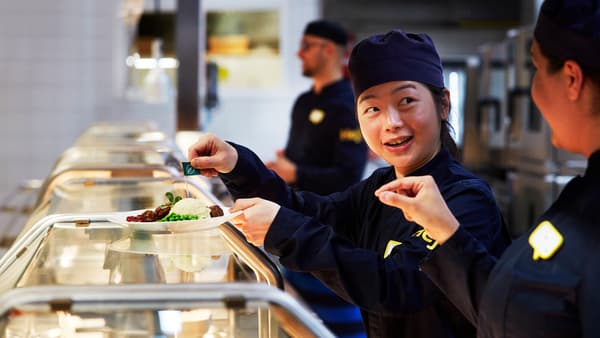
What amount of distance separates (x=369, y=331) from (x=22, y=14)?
20.4 feet

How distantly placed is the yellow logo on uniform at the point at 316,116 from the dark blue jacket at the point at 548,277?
2.26 m

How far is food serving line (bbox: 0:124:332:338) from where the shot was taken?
3.14ft

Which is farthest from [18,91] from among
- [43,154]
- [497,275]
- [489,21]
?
[497,275]

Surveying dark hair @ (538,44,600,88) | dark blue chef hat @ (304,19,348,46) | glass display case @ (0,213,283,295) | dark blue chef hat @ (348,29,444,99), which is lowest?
glass display case @ (0,213,283,295)

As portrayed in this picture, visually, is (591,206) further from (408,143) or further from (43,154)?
(43,154)

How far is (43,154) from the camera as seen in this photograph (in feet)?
23.5

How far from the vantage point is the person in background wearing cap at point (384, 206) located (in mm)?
1418

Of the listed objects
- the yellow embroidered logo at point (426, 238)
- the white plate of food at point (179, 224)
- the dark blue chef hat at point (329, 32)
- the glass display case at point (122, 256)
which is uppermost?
the dark blue chef hat at point (329, 32)

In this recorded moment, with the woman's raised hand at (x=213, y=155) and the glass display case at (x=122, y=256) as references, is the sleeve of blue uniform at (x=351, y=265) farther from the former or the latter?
the woman's raised hand at (x=213, y=155)

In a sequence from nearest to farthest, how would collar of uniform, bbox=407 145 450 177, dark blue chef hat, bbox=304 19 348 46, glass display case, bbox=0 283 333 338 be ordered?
glass display case, bbox=0 283 333 338, collar of uniform, bbox=407 145 450 177, dark blue chef hat, bbox=304 19 348 46

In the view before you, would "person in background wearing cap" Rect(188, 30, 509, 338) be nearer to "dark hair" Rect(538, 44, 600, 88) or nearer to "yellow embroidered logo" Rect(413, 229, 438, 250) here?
"yellow embroidered logo" Rect(413, 229, 438, 250)

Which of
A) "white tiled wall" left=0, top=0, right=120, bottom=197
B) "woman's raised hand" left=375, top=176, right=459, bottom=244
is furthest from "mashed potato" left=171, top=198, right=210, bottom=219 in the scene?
"white tiled wall" left=0, top=0, right=120, bottom=197

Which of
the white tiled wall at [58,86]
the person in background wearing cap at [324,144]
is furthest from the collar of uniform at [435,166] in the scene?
the white tiled wall at [58,86]

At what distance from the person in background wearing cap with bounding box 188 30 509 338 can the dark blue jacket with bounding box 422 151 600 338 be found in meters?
0.20
